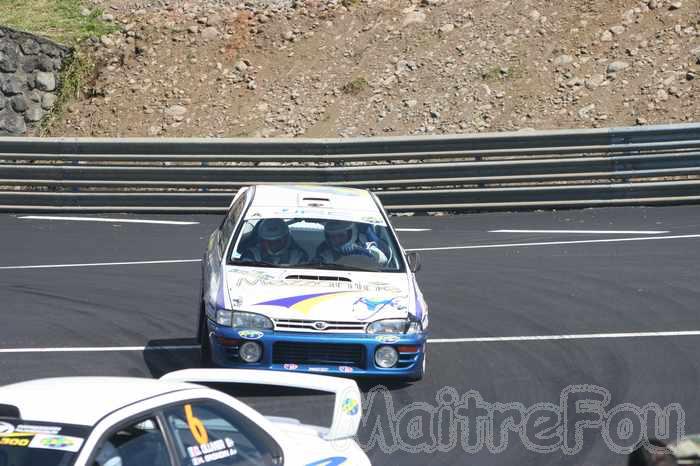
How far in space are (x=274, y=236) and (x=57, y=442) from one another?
6184mm

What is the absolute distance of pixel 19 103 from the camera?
78.3ft

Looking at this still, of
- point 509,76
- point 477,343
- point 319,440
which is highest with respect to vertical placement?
point 509,76

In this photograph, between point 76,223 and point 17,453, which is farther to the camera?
point 76,223

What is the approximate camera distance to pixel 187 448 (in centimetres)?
547

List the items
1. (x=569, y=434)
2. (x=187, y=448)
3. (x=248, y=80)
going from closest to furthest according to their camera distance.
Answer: (x=187, y=448), (x=569, y=434), (x=248, y=80)

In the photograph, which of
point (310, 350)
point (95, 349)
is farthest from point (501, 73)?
point (310, 350)

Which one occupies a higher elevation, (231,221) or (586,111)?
(586,111)

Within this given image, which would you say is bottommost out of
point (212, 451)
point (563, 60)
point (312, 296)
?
point (312, 296)

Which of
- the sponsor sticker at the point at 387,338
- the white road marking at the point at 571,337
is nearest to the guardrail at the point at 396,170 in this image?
the white road marking at the point at 571,337

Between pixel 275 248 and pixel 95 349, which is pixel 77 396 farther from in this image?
pixel 95 349

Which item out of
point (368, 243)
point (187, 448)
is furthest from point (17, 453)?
point (368, 243)

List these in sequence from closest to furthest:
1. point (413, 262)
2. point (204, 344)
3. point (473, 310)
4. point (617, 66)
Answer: point (204, 344)
point (413, 262)
point (473, 310)
point (617, 66)

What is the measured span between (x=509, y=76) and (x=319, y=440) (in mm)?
16924

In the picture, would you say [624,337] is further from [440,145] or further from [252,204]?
[440,145]
